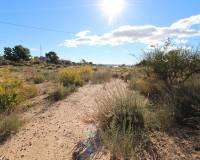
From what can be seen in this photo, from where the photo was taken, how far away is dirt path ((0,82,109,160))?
587 cm

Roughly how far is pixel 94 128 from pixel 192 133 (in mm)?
2559

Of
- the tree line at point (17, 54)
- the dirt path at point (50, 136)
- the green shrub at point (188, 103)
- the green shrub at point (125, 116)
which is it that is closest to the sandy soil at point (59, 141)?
the dirt path at point (50, 136)

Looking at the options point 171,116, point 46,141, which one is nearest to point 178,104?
point 171,116

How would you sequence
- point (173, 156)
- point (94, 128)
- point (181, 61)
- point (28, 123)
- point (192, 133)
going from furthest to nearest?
point (181, 61) → point (28, 123) → point (94, 128) → point (192, 133) → point (173, 156)

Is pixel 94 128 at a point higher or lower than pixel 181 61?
lower

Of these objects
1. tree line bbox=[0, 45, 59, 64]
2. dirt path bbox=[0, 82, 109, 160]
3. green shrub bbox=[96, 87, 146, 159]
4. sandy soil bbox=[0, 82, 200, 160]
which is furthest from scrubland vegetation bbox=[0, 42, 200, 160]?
tree line bbox=[0, 45, 59, 64]

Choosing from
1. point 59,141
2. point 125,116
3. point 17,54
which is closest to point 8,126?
point 59,141

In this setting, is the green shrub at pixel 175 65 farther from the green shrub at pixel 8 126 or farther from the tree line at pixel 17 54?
the tree line at pixel 17 54

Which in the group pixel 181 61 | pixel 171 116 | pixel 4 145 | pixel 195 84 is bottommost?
pixel 4 145

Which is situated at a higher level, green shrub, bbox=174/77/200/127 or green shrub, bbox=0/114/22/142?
green shrub, bbox=174/77/200/127

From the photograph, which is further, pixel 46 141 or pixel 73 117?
pixel 73 117

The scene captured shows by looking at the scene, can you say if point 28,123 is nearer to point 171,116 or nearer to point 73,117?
point 73,117

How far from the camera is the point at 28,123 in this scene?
27.0 feet

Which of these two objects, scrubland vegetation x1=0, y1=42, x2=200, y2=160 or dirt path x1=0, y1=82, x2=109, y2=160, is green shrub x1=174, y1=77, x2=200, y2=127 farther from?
dirt path x1=0, y1=82, x2=109, y2=160
